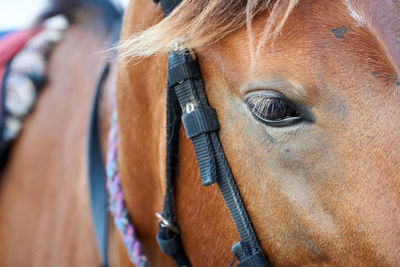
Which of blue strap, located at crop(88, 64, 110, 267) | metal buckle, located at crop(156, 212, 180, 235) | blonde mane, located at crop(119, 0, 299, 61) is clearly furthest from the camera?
blue strap, located at crop(88, 64, 110, 267)

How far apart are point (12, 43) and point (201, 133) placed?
1.43 m

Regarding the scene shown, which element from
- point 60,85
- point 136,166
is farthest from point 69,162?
point 136,166

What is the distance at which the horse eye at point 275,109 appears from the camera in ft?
3.01

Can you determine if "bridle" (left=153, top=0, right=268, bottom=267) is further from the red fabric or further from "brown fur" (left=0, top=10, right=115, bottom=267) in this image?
the red fabric

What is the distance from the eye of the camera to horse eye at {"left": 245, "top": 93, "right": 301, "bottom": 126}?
92 cm

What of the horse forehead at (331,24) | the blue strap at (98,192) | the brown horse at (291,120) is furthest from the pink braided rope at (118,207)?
the horse forehead at (331,24)

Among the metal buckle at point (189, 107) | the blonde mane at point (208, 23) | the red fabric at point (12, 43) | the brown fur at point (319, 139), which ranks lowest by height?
the brown fur at point (319, 139)

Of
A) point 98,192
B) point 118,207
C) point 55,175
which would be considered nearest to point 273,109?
point 118,207

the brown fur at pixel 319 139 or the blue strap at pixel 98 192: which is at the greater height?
the blue strap at pixel 98 192

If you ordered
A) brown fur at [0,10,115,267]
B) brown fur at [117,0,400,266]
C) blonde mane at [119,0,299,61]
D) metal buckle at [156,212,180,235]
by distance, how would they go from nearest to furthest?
brown fur at [117,0,400,266], blonde mane at [119,0,299,61], metal buckle at [156,212,180,235], brown fur at [0,10,115,267]

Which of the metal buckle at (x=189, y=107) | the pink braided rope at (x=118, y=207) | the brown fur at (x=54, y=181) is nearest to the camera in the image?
the metal buckle at (x=189, y=107)

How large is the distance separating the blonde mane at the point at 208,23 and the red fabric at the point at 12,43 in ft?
3.68

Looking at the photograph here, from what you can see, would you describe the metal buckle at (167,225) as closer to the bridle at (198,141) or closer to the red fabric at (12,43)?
the bridle at (198,141)

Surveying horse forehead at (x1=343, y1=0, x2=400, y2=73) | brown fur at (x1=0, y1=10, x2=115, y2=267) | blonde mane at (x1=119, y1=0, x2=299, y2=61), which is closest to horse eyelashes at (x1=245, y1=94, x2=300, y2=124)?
blonde mane at (x1=119, y1=0, x2=299, y2=61)
